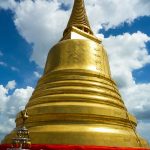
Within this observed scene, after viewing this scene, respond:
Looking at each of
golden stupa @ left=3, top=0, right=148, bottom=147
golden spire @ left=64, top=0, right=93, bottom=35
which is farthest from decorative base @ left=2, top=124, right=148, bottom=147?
golden spire @ left=64, top=0, right=93, bottom=35

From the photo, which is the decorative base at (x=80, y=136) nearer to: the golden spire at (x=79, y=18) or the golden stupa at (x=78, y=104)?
the golden stupa at (x=78, y=104)

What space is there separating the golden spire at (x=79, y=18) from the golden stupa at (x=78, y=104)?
1546mm

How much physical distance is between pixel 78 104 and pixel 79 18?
685 centimetres

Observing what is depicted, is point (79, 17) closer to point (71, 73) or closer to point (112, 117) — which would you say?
point (71, 73)

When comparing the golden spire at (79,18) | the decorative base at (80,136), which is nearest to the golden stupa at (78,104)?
the decorative base at (80,136)

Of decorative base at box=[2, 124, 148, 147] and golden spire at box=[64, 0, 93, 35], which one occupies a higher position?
golden spire at box=[64, 0, 93, 35]

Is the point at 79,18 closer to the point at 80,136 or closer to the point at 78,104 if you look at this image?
the point at 78,104

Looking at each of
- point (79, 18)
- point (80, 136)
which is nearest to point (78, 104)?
point (80, 136)

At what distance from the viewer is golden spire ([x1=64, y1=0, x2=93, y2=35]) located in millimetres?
16078

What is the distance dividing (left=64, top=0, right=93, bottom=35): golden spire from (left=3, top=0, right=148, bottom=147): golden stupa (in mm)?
1546

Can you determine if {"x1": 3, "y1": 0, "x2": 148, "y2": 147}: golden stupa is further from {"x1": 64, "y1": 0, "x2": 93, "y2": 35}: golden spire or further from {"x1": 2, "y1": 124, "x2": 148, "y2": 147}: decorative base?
{"x1": 64, "y1": 0, "x2": 93, "y2": 35}: golden spire

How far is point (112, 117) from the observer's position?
11.0m

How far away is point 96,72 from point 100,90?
1.00 metres

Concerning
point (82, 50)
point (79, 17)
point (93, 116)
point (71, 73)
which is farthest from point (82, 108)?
point (79, 17)
